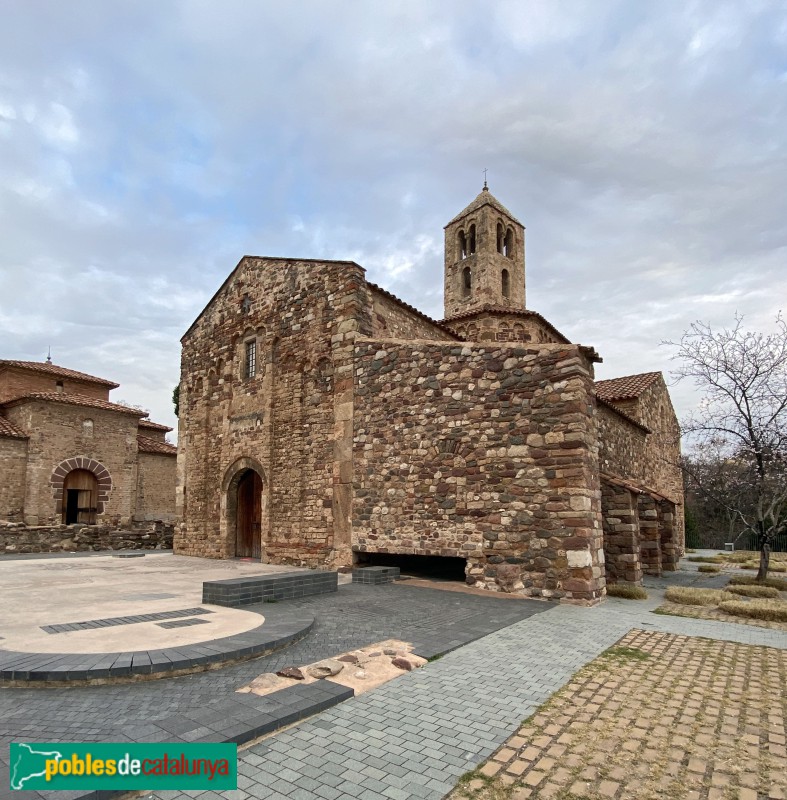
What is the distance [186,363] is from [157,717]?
16974 millimetres

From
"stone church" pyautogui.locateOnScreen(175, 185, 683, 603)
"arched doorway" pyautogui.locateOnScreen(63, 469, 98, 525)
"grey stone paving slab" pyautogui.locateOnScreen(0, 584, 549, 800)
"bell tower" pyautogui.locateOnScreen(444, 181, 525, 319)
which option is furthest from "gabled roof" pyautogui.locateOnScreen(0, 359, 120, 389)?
"grey stone paving slab" pyautogui.locateOnScreen(0, 584, 549, 800)

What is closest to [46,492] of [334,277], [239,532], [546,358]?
[239,532]

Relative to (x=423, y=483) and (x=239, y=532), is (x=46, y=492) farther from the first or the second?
(x=423, y=483)

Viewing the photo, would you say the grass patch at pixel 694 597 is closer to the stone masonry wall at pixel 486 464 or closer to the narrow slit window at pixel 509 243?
the stone masonry wall at pixel 486 464

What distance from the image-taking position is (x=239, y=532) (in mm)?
16891

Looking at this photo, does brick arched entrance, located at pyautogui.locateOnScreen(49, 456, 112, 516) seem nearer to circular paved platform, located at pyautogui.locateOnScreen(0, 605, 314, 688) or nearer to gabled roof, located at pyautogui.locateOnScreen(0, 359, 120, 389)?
gabled roof, located at pyautogui.locateOnScreen(0, 359, 120, 389)

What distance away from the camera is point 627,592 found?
1015 centimetres

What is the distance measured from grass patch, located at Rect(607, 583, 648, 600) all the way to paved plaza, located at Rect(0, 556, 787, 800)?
2.44 m

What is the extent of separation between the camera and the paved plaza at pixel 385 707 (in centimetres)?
334

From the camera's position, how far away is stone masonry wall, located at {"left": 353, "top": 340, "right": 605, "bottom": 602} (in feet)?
31.6

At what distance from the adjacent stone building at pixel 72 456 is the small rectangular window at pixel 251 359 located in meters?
12.0

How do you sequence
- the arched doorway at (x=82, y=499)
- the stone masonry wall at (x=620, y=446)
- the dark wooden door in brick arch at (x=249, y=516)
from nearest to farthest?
1. the stone masonry wall at (x=620, y=446)
2. the dark wooden door in brick arch at (x=249, y=516)
3. the arched doorway at (x=82, y=499)

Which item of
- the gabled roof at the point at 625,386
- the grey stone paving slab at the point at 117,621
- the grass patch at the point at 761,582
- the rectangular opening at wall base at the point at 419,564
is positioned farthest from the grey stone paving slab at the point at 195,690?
the gabled roof at the point at 625,386

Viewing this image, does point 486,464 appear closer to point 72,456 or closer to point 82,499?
point 72,456
